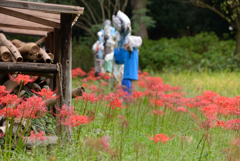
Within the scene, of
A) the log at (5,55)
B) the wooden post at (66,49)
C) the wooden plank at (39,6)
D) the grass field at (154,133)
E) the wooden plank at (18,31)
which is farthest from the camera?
the wooden plank at (18,31)

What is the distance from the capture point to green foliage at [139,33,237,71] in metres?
12.5

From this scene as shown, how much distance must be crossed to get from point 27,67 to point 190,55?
11365mm

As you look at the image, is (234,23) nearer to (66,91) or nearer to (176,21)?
(176,21)

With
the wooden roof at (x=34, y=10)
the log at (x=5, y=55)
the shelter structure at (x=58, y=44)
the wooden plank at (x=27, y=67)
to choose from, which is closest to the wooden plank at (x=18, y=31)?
the wooden roof at (x=34, y=10)

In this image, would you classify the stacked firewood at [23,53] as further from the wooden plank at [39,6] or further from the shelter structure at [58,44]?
the wooden plank at [39,6]

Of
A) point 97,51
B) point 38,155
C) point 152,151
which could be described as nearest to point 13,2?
point 38,155

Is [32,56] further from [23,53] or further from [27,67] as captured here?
[27,67]

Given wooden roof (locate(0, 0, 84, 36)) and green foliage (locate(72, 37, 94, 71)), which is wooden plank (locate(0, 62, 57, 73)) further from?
green foliage (locate(72, 37, 94, 71))

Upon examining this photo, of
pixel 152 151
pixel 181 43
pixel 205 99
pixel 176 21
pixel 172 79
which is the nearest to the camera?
pixel 152 151

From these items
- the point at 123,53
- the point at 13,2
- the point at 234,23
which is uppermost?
the point at 234,23

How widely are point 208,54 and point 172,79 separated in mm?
4181

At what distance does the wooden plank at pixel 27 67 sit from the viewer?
3287 mm

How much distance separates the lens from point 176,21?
17.8 meters

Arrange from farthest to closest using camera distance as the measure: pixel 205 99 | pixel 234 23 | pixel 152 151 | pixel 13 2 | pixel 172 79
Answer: pixel 234 23, pixel 172 79, pixel 205 99, pixel 152 151, pixel 13 2
